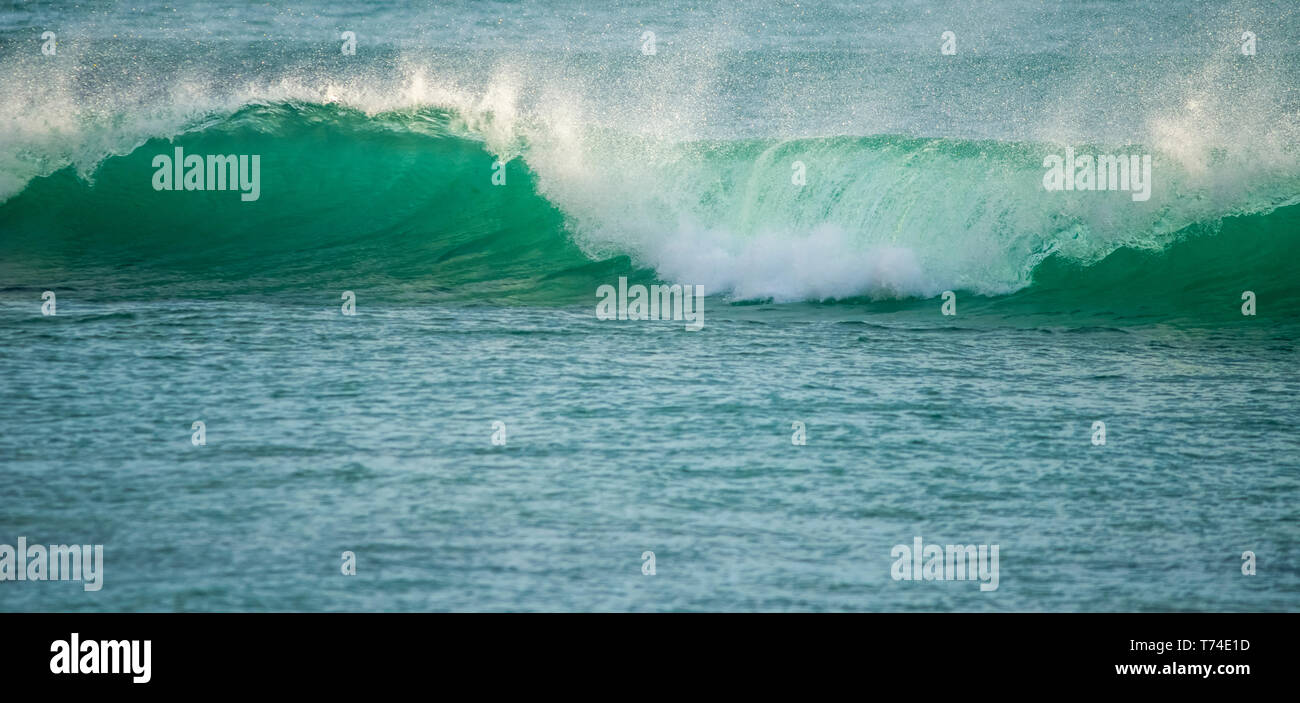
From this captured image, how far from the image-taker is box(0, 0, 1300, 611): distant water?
20.6ft

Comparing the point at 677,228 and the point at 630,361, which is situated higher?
the point at 677,228

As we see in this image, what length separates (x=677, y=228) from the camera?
577 inches

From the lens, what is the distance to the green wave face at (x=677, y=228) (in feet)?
44.0

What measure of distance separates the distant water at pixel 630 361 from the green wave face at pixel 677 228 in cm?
5

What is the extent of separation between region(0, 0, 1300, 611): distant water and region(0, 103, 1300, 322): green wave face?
0.05m

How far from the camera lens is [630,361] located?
990cm

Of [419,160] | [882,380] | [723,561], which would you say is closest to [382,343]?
[882,380]

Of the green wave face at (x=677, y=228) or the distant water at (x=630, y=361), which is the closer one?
the distant water at (x=630, y=361)

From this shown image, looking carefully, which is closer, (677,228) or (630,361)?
(630,361)

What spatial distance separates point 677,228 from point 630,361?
195 inches

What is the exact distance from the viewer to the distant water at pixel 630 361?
629 centimetres
